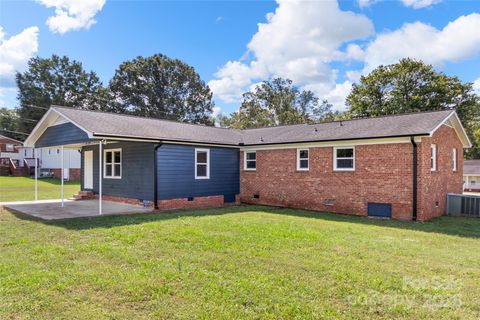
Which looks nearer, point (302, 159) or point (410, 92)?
point (302, 159)

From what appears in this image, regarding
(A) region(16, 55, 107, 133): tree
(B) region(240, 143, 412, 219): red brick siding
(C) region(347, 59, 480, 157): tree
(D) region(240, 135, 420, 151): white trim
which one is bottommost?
(B) region(240, 143, 412, 219): red brick siding

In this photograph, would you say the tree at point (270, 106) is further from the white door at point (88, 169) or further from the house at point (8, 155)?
the house at point (8, 155)

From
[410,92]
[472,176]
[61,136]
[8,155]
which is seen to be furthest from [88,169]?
[472,176]

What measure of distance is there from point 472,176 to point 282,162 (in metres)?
28.3

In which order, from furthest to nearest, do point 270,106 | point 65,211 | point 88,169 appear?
point 270,106 → point 88,169 → point 65,211

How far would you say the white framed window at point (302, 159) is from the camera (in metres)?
13.6

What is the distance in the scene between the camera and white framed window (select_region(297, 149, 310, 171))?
1362 centimetres

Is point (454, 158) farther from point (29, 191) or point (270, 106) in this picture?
point (270, 106)

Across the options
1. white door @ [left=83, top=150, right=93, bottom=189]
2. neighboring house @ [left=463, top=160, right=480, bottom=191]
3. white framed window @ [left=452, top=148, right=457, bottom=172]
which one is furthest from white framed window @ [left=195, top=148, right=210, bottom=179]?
neighboring house @ [left=463, top=160, right=480, bottom=191]

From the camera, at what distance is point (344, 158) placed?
1249 cm

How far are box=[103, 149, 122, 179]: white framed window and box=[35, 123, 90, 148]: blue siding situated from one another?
245cm

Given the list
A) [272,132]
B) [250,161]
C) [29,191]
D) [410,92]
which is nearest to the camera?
[250,161]

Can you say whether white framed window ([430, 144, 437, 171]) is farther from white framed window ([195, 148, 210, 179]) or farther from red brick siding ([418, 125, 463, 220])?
white framed window ([195, 148, 210, 179])

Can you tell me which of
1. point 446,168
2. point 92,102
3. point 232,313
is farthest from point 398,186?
point 92,102
